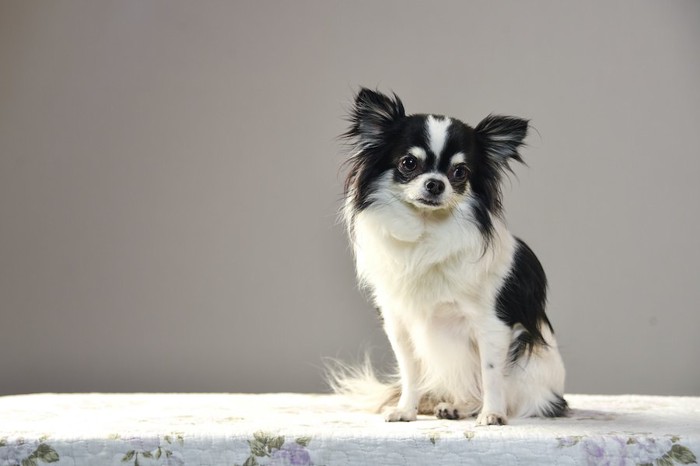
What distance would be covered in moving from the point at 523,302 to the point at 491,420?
0.35 meters

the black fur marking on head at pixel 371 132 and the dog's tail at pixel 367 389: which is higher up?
the black fur marking on head at pixel 371 132

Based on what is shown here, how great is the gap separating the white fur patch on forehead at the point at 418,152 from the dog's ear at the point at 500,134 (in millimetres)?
200

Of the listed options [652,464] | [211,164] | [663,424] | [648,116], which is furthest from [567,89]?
[652,464]

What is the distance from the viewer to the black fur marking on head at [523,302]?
91.4 inches

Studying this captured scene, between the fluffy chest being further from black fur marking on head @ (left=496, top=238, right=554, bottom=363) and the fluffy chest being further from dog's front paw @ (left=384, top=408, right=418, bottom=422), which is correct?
dog's front paw @ (left=384, top=408, right=418, bottom=422)

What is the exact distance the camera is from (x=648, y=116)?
3797 mm

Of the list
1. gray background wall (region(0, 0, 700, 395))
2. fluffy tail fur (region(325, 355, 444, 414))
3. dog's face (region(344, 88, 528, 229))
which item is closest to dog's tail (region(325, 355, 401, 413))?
fluffy tail fur (region(325, 355, 444, 414))

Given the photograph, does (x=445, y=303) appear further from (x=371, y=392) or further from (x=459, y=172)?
(x=371, y=392)

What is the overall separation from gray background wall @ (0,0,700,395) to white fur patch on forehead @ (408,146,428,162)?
1524 millimetres

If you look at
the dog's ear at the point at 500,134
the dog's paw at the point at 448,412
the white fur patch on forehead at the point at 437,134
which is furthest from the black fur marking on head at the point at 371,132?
the dog's paw at the point at 448,412

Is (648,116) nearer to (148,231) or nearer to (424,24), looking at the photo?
(424,24)

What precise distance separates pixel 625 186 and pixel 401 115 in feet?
5.83

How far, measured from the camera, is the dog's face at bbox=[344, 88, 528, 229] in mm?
2238

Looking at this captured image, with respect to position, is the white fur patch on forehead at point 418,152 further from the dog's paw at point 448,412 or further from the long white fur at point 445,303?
the dog's paw at point 448,412
